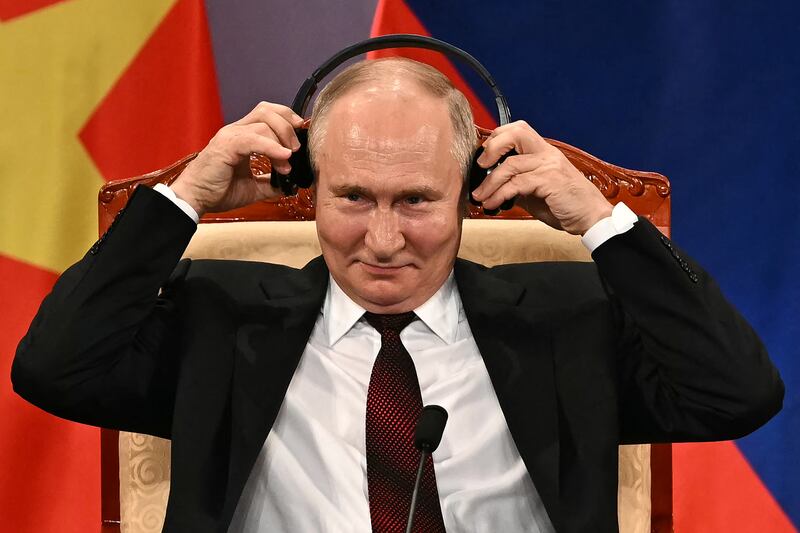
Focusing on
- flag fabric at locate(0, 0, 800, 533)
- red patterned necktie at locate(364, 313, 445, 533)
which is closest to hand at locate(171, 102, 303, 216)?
red patterned necktie at locate(364, 313, 445, 533)

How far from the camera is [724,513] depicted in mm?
2211

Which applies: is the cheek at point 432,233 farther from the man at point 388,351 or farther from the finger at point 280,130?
the finger at point 280,130

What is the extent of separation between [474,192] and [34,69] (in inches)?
44.7

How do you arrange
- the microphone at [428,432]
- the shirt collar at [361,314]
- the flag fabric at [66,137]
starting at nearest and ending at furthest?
the microphone at [428,432], the shirt collar at [361,314], the flag fabric at [66,137]

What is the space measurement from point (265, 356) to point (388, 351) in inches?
7.0

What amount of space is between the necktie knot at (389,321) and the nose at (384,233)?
13 cm

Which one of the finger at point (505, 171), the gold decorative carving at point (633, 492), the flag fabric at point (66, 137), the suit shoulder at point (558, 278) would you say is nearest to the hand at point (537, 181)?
the finger at point (505, 171)

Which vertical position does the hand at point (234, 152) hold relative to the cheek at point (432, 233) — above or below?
above

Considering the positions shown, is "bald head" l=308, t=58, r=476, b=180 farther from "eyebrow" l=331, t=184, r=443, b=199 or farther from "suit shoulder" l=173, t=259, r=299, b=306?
"suit shoulder" l=173, t=259, r=299, b=306

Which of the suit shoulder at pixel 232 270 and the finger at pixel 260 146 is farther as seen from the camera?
the suit shoulder at pixel 232 270

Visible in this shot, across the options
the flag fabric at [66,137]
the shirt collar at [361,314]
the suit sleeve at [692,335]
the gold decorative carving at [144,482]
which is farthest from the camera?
the flag fabric at [66,137]

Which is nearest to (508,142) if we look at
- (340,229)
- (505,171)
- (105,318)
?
(505,171)

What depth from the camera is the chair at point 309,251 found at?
1711 mm

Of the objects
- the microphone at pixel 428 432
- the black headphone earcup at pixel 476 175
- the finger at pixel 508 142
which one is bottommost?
the microphone at pixel 428 432
